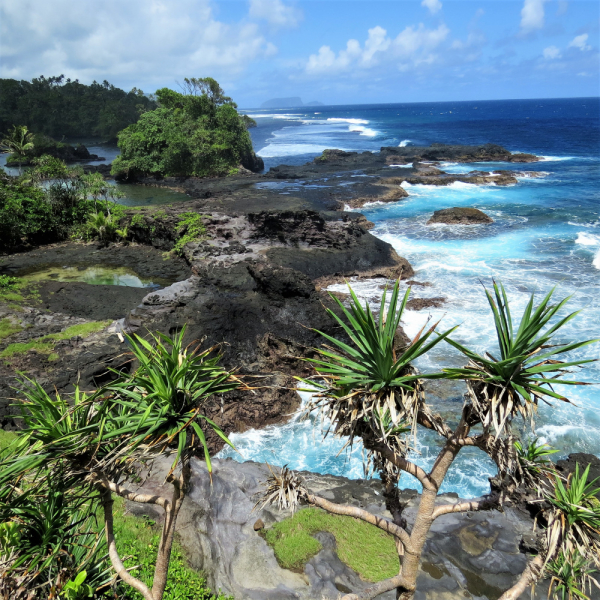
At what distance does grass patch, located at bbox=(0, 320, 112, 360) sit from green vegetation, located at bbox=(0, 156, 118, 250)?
14.4 metres

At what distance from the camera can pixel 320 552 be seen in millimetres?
8742

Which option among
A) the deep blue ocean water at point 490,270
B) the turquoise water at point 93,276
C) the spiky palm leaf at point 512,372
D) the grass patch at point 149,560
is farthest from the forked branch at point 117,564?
the turquoise water at point 93,276

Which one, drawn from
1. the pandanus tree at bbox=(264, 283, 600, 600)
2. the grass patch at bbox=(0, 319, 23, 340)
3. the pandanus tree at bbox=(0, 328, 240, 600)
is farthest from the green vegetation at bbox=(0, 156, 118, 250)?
the pandanus tree at bbox=(264, 283, 600, 600)

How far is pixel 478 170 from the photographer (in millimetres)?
53250

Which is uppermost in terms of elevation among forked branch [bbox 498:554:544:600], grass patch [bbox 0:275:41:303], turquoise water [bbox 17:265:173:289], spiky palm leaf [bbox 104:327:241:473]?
spiky palm leaf [bbox 104:327:241:473]

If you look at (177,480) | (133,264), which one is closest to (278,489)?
(177,480)

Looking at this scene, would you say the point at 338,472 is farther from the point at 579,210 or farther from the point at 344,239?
the point at 579,210

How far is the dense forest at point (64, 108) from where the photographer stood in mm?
81812

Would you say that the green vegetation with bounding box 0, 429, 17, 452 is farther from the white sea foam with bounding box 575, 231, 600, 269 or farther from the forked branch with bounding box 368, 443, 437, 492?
the white sea foam with bounding box 575, 231, 600, 269

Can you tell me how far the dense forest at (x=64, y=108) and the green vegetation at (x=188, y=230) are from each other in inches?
2743

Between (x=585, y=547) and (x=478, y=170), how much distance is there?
54.8 metres

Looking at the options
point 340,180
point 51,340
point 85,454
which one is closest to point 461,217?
point 340,180

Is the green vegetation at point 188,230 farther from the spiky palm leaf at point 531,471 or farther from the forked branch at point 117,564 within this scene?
the spiky palm leaf at point 531,471

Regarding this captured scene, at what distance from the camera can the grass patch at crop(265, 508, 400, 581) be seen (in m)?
8.50
